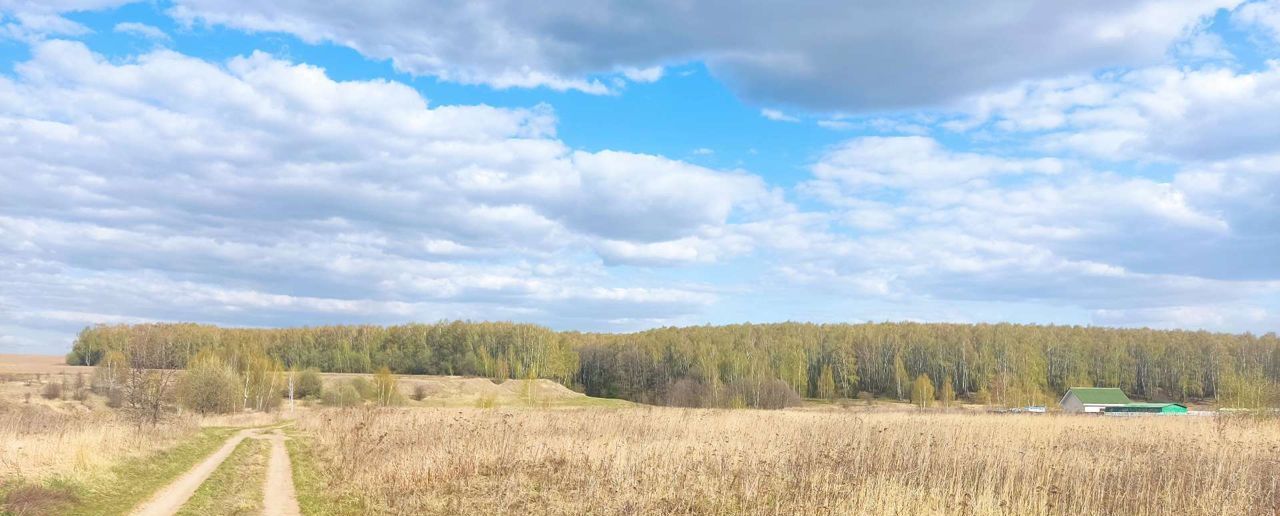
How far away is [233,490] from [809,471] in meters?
12.2

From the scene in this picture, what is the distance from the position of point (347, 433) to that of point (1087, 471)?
68.6ft

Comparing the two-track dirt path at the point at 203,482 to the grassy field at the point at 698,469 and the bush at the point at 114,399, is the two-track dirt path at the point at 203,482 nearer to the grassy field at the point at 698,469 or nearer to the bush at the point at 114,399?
the grassy field at the point at 698,469

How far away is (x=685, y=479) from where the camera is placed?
13.7 m

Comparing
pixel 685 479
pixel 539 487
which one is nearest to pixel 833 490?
pixel 685 479

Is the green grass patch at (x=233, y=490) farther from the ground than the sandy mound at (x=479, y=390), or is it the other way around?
the green grass patch at (x=233, y=490)

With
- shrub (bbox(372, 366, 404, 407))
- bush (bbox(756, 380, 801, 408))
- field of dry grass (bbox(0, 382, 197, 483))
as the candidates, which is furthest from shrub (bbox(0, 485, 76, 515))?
bush (bbox(756, 380, 801, 408))

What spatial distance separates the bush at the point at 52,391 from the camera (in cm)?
7662

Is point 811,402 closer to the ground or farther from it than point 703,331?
closer to the ground

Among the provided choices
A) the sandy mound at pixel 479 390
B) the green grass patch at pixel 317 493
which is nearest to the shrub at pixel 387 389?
the sandy mound at pixel 479 390

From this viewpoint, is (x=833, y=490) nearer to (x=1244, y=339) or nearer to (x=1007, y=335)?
(x=1007, y=335)

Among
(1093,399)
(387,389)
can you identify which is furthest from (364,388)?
(1093,399)

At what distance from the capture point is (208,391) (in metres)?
66.8

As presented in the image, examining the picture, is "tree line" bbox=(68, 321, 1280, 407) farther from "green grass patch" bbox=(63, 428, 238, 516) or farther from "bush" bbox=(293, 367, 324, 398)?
"green grass patch" bbox=(63, 428, 238, 516)

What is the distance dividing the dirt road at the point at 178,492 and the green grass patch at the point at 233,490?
189 mm
